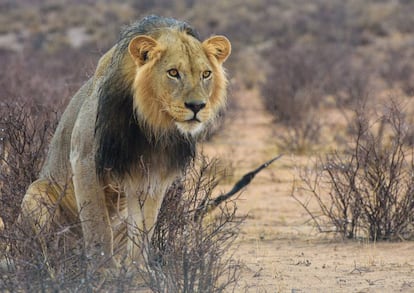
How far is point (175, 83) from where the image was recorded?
5.33 m

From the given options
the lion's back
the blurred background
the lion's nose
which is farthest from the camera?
the blurred background

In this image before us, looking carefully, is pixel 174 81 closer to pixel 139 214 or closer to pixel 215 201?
pixel 139 214

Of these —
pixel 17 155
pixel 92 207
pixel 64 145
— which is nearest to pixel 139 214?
pixel 92 207

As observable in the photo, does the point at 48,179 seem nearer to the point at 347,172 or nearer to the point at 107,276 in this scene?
the point at 107,276

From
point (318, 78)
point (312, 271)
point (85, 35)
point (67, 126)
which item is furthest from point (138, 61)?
point (85, 35)

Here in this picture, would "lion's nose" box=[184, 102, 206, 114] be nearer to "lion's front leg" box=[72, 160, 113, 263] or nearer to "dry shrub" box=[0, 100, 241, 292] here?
"dry shrub" box=[0, 100, 241, 292]

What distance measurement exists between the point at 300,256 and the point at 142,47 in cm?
260

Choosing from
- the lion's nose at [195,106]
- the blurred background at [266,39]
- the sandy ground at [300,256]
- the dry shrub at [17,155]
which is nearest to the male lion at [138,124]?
the lion's nose at [195,106]

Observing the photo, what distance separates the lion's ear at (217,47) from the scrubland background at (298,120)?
1.45 metres

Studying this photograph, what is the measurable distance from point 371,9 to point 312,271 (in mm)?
31585

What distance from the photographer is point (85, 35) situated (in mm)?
36938

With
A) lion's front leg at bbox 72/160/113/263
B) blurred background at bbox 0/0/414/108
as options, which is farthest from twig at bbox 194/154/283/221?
blurred background at bbox 0/0/414/108

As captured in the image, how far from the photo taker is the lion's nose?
5.25m

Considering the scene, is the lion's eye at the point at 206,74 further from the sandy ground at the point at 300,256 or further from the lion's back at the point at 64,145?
the sandy ground at the point at 300,256
